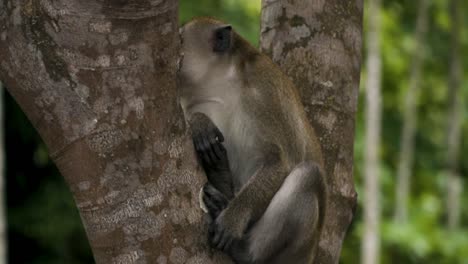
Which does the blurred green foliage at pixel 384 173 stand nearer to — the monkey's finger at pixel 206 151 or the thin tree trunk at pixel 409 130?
the thin tree trunk at pixel 409 130

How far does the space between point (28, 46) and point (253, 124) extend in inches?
53.5

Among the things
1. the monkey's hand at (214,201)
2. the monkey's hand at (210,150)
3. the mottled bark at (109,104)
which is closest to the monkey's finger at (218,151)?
the monkey's hand at (210,150)

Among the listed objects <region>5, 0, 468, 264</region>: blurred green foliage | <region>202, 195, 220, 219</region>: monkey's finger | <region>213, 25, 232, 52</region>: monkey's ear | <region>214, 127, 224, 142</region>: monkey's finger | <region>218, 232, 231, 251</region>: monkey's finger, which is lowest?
<region>5, 0, 468, 264</region>: blurred green foliage

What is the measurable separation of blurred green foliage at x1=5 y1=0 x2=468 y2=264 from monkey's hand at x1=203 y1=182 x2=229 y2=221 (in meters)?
7.28

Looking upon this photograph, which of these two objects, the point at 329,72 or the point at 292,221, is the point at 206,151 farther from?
the point at 329,72

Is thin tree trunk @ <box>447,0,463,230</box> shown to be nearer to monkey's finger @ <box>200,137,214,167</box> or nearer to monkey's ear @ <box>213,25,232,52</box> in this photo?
monkey's ear @ <box>213,25,232,52</box>

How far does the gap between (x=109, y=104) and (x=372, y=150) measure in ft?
28.3

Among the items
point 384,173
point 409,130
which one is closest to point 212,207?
point 384,173

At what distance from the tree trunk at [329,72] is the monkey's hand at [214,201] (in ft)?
1.22

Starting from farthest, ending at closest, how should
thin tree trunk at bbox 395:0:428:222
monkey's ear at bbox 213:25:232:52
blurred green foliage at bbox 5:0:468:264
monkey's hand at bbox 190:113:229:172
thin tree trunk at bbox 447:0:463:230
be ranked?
thin tree trunk at bbox 447:0:463:230
thin tree trunk at bbox 395:0:428:222
blurred green foliage at bbox 5:0:468:264
monkey's ear at bbox 213:25:232:52
monkey's hand at bbox 190:113:229:172

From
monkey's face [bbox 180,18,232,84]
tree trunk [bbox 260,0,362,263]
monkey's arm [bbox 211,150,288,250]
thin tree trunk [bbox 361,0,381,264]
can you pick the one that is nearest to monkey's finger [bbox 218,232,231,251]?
monkey's arm [bbox 211,150,288,250]

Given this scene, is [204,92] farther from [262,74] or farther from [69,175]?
[69,175]

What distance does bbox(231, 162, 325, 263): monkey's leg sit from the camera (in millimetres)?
3625

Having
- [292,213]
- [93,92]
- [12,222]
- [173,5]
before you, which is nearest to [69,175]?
[93,92]
